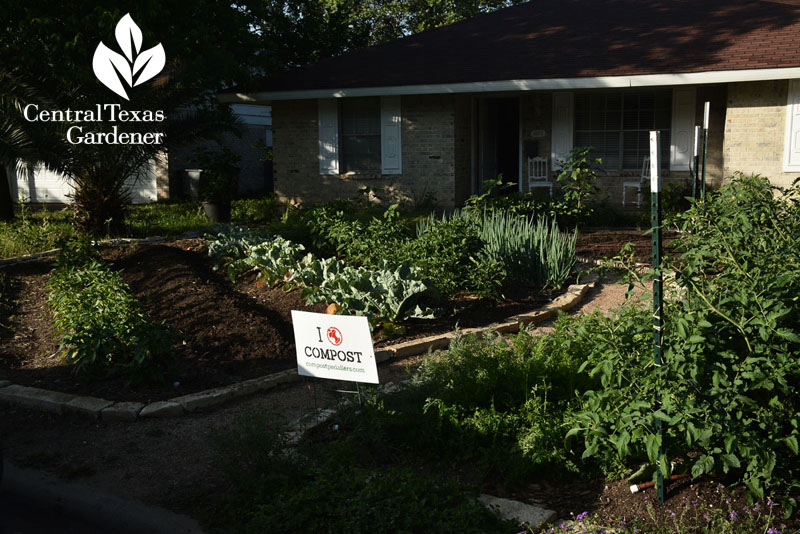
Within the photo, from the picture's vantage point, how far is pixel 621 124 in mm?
14891

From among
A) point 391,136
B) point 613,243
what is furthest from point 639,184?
point 391,136

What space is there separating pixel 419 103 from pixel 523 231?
22.8 feet

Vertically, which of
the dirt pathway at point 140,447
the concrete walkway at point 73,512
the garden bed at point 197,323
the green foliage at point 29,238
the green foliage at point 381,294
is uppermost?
the green foliage at point 29,238

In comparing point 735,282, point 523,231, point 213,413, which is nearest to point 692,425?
point 735,282

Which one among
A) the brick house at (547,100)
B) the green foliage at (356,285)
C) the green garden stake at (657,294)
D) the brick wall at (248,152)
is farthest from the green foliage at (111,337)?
the brick wall at (248,152)

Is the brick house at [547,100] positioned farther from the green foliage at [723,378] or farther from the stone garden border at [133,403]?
the green foliage at [723,378]

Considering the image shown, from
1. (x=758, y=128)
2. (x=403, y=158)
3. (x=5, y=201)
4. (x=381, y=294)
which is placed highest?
(x=758, y=128)

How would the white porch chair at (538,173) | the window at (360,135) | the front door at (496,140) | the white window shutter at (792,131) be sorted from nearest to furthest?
the white window shutter at (792,131), the white porch chair at (538,173), the window at (360,135), the front door at (496,140)

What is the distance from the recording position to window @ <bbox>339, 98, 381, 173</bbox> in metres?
15.7

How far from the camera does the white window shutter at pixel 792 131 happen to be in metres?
12.7

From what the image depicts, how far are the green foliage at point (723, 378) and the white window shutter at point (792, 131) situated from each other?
1018 centimetres

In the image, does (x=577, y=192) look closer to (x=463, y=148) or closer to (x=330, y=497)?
(x=463, y=148)

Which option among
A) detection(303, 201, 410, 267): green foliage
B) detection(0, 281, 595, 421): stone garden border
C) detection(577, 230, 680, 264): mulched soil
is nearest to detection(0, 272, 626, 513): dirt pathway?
detection(0, 281, 595, 421): stone garden border

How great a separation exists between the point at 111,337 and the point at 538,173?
1054 centimetres
